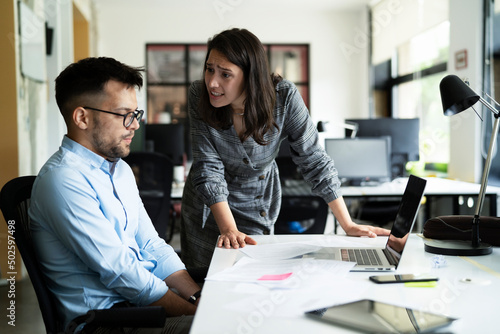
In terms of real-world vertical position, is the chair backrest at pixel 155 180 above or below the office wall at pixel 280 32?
below

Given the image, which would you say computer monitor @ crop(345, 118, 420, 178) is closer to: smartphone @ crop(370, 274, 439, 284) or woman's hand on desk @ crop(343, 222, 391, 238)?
woman's hand on desk @ crop(343, 222, 391, 238)

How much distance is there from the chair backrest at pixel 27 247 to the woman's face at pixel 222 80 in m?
0.67

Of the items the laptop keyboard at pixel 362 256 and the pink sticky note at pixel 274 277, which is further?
the laptop keyboard at pixel 362 256

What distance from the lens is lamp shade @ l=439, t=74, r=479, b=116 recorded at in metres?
1.38

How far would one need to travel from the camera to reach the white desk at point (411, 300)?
83 cm

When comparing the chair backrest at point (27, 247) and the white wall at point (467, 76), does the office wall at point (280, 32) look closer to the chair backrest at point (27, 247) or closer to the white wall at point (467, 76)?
the white wall at point (467, 76)

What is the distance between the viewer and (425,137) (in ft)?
18.4

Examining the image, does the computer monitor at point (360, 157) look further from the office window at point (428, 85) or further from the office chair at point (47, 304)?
the office chair at point (47, 304)

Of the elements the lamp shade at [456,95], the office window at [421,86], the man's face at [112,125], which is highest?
the office window at [421,86]

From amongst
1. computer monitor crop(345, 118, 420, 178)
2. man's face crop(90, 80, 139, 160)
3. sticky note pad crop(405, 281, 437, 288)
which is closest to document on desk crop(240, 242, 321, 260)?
sticky note pad crop(405, 281, 437, 288)

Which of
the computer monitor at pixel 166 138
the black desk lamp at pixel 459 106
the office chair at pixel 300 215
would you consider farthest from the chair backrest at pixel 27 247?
the computer monitor at pixel 166 138

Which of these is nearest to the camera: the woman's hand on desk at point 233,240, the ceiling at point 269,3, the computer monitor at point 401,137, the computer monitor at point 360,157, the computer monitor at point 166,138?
the woman's hand on desk at point 233,240

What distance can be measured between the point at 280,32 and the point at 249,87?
615 centimetres

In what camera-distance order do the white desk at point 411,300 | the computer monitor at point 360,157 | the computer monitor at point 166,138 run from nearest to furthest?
the white desk at point 411,300 < the computer monitor at point 360,157 < the computer monitor at point 166,138
